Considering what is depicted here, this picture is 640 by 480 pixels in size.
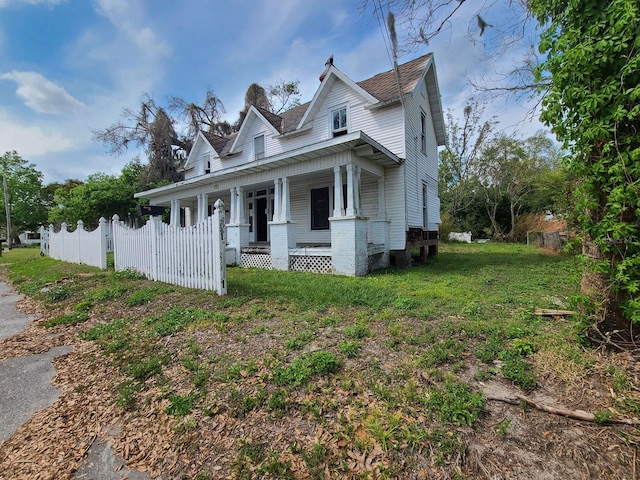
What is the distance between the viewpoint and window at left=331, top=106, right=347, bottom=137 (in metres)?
11.3

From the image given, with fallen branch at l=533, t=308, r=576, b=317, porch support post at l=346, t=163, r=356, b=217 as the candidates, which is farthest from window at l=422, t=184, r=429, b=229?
fallen branch at l=533, t=308, r=576, b=317

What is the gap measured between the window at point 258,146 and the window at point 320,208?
11.9 ft

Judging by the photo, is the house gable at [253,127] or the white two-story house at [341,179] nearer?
the white two-story house at [341,179]

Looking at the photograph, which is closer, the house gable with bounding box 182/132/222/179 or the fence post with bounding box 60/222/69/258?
the fence post with bounding box 60/222/69/258

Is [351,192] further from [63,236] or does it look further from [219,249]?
[63,236]

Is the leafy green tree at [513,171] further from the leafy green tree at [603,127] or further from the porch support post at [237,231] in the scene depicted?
the leafy green tree at [603,127]

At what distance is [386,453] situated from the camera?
76.7 inches

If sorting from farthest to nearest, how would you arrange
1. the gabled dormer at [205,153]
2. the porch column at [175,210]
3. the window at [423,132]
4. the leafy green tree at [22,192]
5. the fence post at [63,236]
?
the leafy green tree at [22,192] → the gabled dormer at [205,153] → the porch column at [175,210] → the fence post at [63,236] → the window at [423,132]

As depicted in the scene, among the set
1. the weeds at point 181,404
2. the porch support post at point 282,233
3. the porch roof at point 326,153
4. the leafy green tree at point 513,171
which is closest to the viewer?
the weeds at point 181,404

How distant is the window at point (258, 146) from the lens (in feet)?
45.6

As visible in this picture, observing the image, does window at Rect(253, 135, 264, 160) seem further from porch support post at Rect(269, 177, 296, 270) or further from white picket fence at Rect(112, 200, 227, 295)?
white picket fence at Rect(112, 200, 227, 295)

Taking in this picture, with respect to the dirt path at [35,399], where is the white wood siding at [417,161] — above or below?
above

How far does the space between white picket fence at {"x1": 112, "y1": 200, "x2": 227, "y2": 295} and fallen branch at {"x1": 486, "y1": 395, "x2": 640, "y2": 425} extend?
16.2 ft

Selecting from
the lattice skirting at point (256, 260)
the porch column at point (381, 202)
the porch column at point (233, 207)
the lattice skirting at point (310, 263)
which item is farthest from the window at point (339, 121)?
the lattice skirting at point (256, 260)
